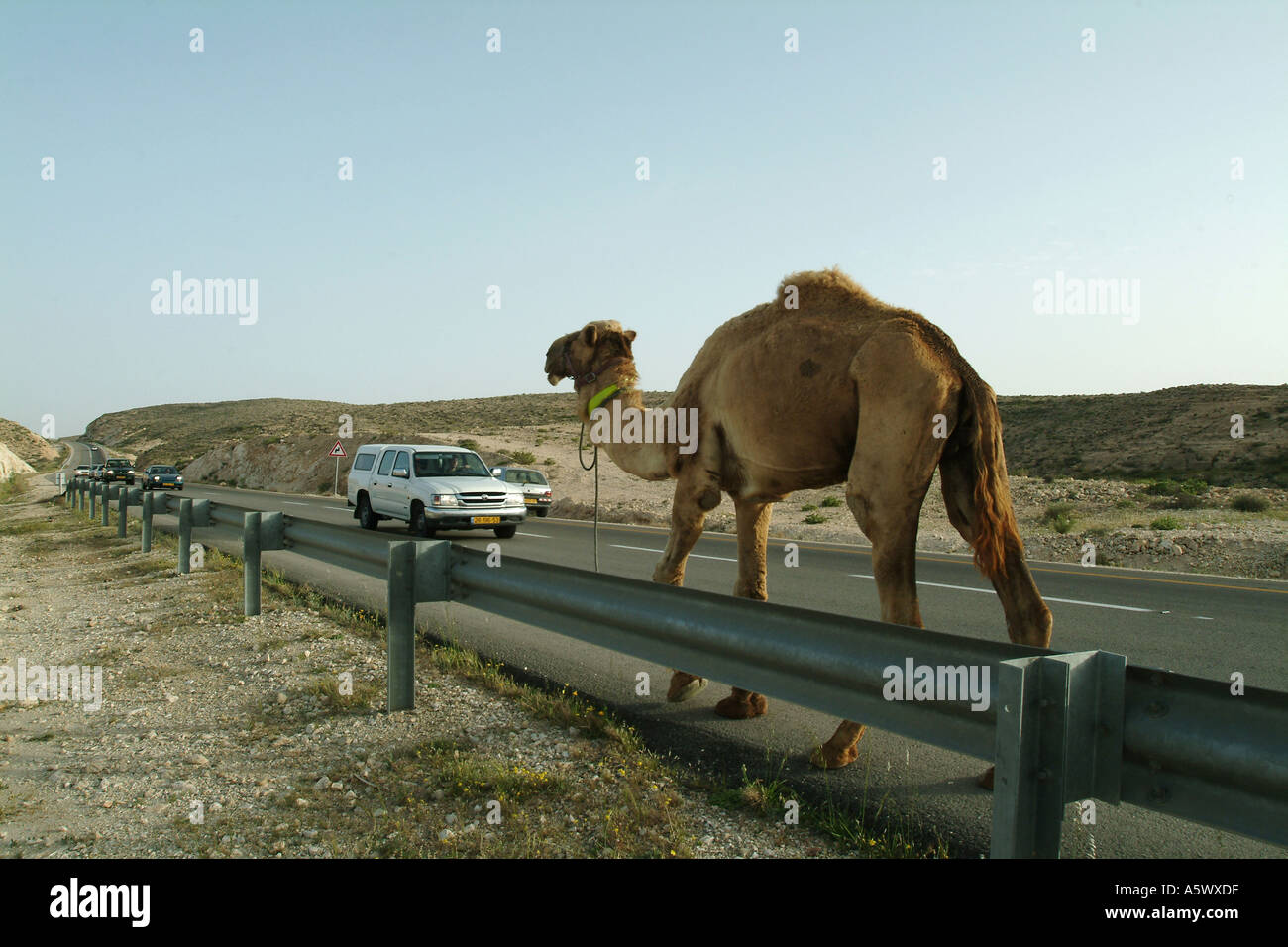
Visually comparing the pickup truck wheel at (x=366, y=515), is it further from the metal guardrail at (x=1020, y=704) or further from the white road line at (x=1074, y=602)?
the metal guardrail at (x=1020, y=704)

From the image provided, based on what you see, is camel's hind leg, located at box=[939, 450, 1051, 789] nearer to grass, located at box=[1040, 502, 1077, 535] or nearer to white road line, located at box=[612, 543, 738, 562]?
white road line, located at box=[612, 543, 738, 562]

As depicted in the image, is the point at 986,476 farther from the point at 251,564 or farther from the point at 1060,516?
the point at 1060,516

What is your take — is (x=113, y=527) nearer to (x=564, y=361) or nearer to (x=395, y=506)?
(x=395, y=506)

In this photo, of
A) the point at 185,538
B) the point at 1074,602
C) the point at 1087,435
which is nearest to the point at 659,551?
the point at 1074,602

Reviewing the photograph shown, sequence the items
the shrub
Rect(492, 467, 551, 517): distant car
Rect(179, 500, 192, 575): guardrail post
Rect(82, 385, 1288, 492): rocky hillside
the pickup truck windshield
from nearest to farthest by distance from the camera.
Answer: Rect(179, 500, 192, 575): guardrail post < the shrub < the pickup truck windshield < Rect(492, 467, 551, 517): distant car < Rect(82, 385, 1288, 492): rocky hillside

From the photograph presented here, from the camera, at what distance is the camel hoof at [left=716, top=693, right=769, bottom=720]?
5.36 m

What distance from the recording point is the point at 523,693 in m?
5.58

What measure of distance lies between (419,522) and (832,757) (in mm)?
15583

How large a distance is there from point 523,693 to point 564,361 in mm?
2066

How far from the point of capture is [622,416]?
5.21 meters

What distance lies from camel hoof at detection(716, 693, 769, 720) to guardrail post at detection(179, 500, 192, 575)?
811cm

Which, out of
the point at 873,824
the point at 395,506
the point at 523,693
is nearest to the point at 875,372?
the point at 873,824

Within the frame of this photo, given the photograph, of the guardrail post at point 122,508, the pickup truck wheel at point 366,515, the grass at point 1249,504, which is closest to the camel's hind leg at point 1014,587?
the guardrail post at point 122,508

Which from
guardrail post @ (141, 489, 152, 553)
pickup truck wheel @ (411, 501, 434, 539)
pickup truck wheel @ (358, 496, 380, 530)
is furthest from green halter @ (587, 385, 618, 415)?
pickup truck wheel @ (358, 496, 380, 530)
